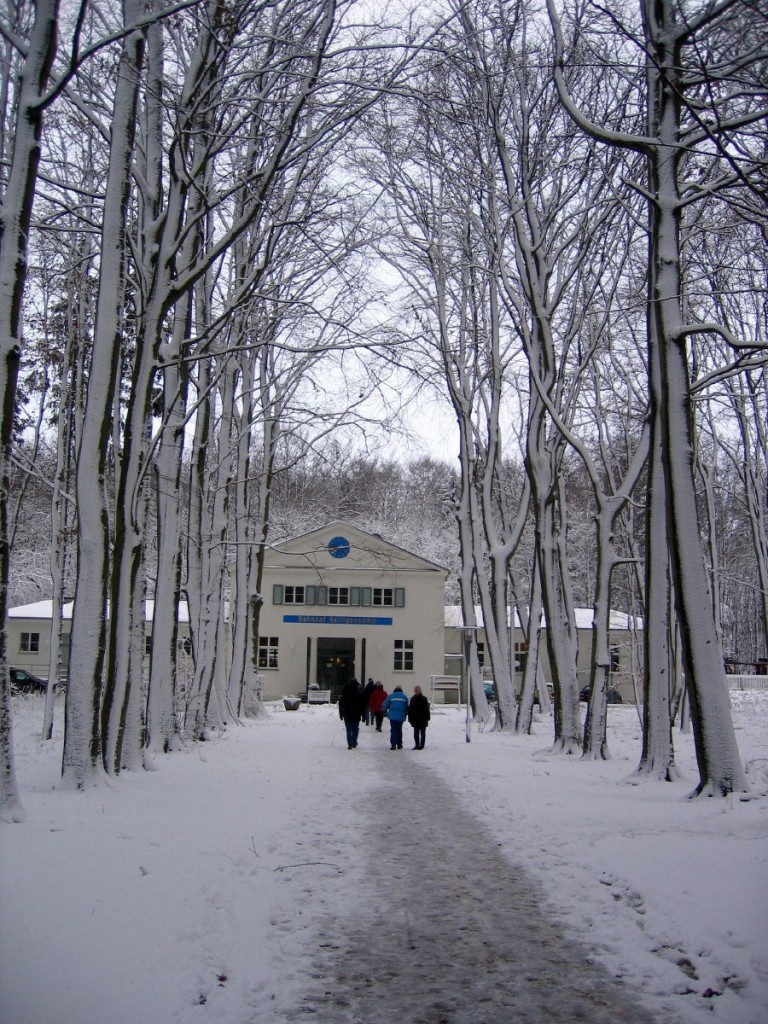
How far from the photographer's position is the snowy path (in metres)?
4.09

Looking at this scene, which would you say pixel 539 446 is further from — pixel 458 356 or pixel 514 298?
pixel 458 356

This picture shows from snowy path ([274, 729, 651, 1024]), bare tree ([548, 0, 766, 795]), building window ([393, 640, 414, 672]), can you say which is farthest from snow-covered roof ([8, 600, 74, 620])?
snowy path ([274, 729, 651, 1024])

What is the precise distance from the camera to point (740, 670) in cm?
6450

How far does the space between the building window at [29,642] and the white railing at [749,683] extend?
3762cm

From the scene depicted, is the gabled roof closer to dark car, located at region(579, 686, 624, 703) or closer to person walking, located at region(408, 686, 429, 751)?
dark car, located at region(579, 686, 624, 703)

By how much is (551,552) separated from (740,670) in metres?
53.5

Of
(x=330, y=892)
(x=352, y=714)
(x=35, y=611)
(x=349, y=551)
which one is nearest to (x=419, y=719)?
(x=352, y=714)

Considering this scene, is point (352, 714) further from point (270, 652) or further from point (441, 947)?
Answer: point (270, 652)

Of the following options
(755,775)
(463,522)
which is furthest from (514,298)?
(755,775)

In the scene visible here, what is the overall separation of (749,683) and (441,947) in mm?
46412

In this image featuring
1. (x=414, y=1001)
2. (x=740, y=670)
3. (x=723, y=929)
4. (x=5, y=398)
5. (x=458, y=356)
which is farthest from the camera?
(x=740, y=670)

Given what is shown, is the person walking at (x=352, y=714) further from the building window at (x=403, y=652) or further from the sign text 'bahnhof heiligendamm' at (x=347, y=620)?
the building window at (x=403, y=652)

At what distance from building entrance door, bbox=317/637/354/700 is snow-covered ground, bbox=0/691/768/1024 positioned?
3382 cm

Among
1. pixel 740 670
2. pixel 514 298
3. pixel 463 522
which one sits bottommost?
pixel 740 670
